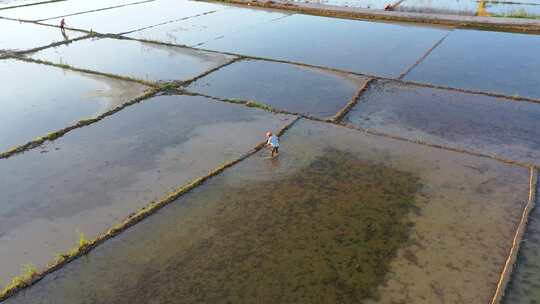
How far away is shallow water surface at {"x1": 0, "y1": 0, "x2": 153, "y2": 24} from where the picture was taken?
17.5 metres

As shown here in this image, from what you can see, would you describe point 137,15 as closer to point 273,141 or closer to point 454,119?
point 273,141

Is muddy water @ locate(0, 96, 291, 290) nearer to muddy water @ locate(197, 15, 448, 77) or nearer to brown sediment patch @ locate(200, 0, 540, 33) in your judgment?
muddy water @ locate(197, 15, 448, 77)

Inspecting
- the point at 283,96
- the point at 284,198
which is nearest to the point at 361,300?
the point at 284,198

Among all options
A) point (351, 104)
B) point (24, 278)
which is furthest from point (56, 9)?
point (24, 278)

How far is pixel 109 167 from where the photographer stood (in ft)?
23.2

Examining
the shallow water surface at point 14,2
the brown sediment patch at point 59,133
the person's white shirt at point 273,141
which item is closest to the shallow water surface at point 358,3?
the brown sediment patch at point 59,133

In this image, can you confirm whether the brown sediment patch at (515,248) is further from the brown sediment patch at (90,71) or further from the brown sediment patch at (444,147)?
the brown sediment patch at (90,71)

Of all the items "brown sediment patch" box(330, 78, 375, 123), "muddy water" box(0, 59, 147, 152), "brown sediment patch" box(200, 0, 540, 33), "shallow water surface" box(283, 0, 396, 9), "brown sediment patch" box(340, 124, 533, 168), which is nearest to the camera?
"brown sediment patch" box(340, 124, 533, 168)

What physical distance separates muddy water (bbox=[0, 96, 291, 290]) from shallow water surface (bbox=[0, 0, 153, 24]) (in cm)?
1105

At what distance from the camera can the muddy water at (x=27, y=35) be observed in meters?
13.6

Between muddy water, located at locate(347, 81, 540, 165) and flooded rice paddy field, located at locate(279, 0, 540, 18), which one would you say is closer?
muddy water, located at locate(347, 81, 540, 165)

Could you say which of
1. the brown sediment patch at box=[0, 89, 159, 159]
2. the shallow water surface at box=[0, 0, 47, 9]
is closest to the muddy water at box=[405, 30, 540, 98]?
the brown sediment patch at box=[0, 89, 159, 159]

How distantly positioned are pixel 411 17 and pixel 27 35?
13.2 meters

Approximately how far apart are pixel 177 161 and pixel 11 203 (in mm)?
2420
